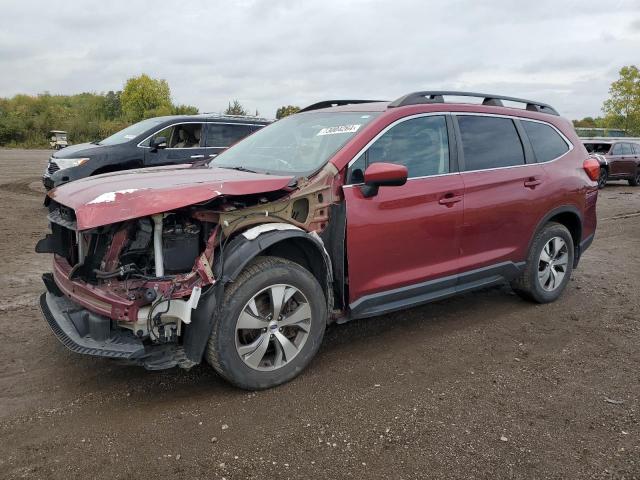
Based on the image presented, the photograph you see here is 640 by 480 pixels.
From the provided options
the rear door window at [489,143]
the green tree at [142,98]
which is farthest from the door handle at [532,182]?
the green tree at [142,98]

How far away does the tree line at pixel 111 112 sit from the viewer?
40.7 meters

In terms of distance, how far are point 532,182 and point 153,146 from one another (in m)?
6.80

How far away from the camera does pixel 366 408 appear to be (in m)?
3.27

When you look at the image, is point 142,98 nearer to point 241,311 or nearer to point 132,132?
point 132,132

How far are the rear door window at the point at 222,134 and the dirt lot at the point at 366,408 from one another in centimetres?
Answer: 562

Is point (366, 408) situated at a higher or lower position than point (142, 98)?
lower

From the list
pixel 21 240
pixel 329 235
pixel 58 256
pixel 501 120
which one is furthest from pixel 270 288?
pixel 21 240

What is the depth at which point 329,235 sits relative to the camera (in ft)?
11.9

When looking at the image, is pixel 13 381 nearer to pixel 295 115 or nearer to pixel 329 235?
pixel 329 235

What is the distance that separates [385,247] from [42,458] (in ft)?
7.94

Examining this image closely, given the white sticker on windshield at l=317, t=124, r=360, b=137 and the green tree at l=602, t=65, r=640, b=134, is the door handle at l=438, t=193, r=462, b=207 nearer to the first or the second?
the white sticker on windshield at l=317, t=124, r=360, b=137

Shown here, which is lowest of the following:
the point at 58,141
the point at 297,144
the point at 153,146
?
the point at 297,144

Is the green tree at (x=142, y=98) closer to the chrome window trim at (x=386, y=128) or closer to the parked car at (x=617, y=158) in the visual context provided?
the parked car at (x=617, y=158)

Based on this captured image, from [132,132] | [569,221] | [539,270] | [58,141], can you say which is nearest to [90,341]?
[539,270]
